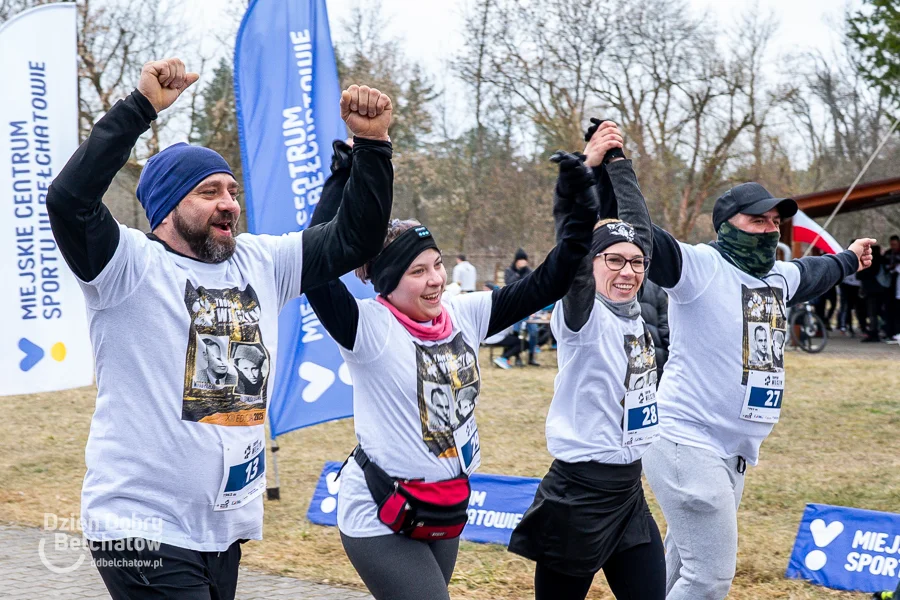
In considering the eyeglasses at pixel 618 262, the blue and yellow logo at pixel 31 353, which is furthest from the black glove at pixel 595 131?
the blue and yellow logo at pixel 31 353

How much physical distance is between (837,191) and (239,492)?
2028 centimetres

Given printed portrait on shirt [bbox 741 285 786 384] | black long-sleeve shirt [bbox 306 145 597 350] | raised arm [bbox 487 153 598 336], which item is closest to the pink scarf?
black long-sleeve shirt [bbox 306 145 597 350]

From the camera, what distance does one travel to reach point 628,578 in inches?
153

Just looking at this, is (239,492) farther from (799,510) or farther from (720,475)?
(799,510)

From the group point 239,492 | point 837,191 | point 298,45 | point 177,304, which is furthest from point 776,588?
point 837,191

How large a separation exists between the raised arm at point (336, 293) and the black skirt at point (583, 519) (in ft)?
3.59

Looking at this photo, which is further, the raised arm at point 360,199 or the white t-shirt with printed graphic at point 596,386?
the white t-shirt with printed graphic at point 596,386

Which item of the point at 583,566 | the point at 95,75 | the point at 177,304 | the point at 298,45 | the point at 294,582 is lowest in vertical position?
the point at 294,582

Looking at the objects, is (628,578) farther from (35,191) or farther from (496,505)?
(35,191)

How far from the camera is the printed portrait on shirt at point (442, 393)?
3301mm

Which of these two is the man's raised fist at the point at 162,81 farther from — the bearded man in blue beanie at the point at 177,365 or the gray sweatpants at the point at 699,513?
the gray sweatpants at the point at 699,513

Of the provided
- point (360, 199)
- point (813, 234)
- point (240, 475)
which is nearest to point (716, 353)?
point (360, 199)

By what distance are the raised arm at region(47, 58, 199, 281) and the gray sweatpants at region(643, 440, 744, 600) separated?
8.52 ft

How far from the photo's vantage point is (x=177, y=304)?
265 centimetres
